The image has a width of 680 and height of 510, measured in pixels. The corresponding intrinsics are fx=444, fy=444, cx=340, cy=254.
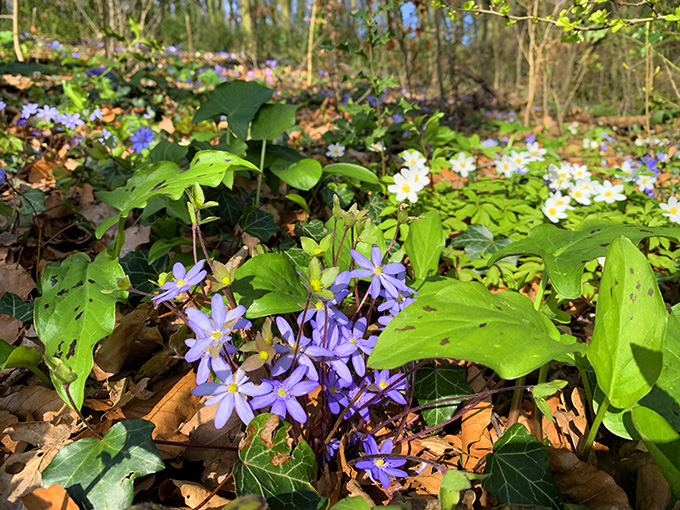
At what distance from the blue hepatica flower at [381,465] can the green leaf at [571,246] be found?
1.83 feet

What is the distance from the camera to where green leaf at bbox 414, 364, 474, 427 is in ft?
3.92

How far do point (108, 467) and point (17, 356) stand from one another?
0.43 metres

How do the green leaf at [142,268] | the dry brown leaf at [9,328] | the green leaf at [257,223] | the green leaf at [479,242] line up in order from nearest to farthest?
1. the dry brown leaf at [9,328]
2. the green leaf at [142,268]
3. the green leaf at [257,223]
4. the green leaf at [479,242]

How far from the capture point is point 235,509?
71 cm

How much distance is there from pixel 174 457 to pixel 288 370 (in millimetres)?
372

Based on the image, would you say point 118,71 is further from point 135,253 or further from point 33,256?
point 135,253

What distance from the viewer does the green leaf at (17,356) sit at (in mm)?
1115

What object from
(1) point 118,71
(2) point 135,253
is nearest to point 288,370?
(2) point 135,253

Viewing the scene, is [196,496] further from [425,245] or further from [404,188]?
[404,188]

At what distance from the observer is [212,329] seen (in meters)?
0.94

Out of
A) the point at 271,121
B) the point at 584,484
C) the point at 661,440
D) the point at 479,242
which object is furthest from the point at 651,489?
the point at 271,121

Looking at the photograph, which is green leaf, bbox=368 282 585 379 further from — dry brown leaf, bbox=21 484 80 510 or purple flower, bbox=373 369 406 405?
dry brown leaf, bbox=21 484 80 510

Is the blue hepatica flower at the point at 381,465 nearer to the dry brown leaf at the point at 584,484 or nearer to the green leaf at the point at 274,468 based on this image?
the green leaf at the point at 274,468

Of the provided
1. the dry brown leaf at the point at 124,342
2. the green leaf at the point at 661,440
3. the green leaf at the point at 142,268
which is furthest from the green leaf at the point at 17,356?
the green leaf at the point at 661,440
